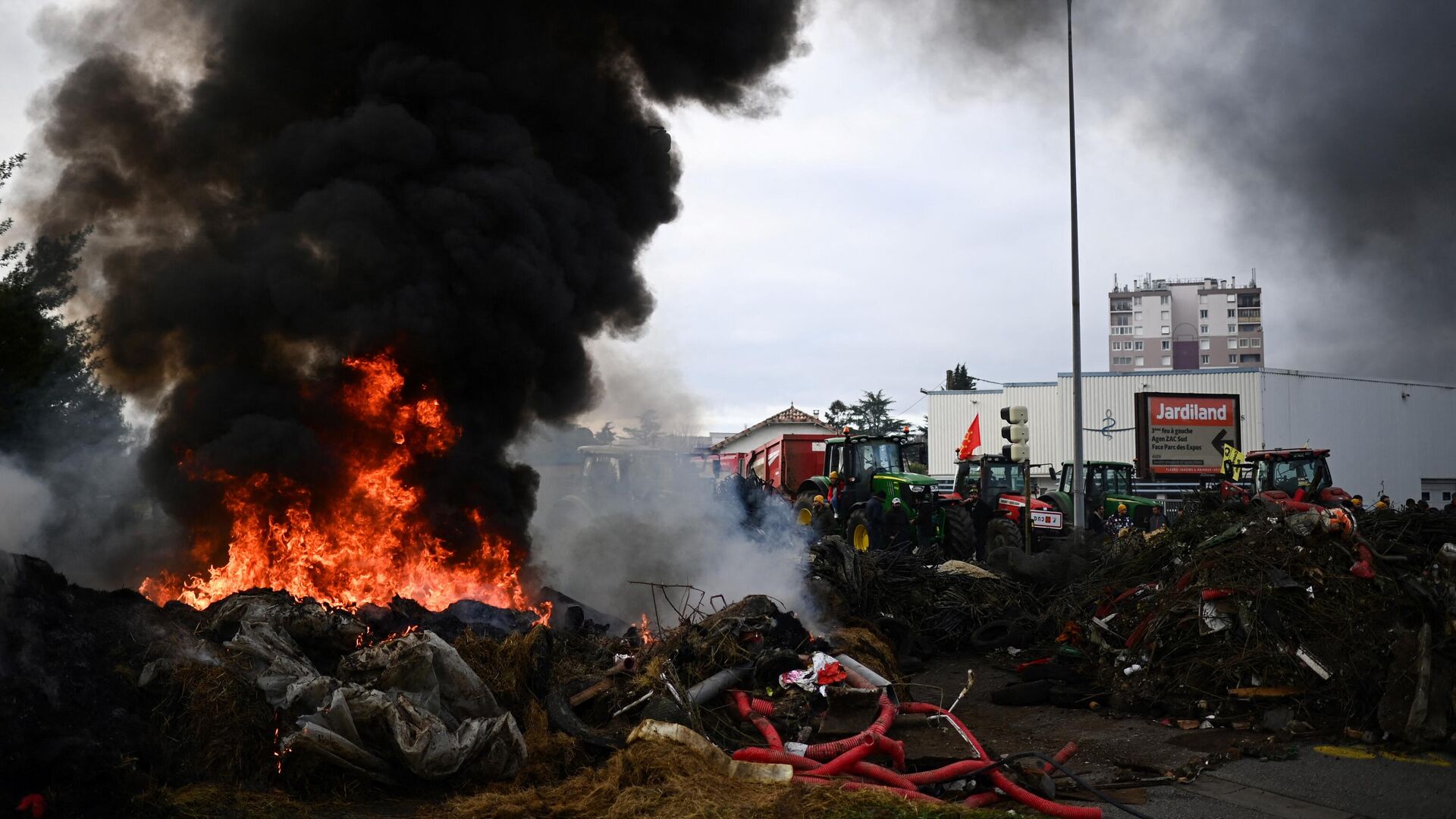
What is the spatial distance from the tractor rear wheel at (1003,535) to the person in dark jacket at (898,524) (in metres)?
1.50

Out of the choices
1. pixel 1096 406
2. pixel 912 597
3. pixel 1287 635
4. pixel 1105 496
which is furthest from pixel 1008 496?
pixel 1096 406

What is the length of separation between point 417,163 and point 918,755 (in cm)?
978

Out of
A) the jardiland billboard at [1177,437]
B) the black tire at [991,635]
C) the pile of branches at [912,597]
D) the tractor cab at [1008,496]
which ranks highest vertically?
the jardiland billboard at [1177,437]

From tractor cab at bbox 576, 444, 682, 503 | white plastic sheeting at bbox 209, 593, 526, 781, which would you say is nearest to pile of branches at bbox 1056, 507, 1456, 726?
white plastic sheeting at bbox 209, 593, 526, 781

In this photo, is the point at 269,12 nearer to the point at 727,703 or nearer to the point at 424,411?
the point at 424,411

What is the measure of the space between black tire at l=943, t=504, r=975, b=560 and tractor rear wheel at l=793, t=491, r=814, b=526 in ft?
12.8

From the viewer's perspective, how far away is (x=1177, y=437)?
32.4m

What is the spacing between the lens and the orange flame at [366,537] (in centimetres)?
1070

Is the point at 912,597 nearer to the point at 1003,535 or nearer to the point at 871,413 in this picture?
the point at 1003,535

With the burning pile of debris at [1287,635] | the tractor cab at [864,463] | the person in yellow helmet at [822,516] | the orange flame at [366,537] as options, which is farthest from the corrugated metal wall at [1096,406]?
the orange flame at [366,537]

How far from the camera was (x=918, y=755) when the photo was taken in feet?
22.0

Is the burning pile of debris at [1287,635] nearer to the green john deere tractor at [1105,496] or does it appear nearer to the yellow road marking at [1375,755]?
the yellow road marking at [1375,755]

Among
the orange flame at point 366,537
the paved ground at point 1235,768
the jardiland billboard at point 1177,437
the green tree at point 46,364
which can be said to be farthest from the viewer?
the jardiland billboard at point 1177,437

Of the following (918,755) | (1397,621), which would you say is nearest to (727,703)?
(918,755)
